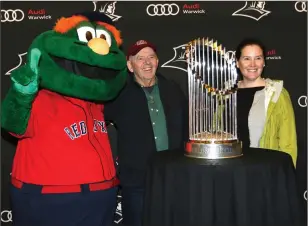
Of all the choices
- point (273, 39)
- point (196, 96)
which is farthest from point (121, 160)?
point (273, 39)

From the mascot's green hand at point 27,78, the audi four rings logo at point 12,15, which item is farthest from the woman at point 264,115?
the audi four rings logo at point 12,15

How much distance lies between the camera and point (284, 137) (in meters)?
2.22

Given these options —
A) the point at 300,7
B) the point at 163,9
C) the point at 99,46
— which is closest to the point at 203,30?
the point at 163,9

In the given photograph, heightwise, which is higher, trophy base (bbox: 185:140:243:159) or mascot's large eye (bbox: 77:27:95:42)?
mascot's large eye (bbox: 77:27:95:42)

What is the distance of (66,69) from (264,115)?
1.03m

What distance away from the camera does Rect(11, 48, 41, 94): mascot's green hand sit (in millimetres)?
1637

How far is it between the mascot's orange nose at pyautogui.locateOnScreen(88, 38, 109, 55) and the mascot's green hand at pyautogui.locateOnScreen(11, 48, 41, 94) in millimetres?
244

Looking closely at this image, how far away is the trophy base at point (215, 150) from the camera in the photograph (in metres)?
1.86

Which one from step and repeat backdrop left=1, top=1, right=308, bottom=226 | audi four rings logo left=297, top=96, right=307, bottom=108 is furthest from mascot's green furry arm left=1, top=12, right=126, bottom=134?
audi four rings logo left=297, top=96, right=307, bottom=108

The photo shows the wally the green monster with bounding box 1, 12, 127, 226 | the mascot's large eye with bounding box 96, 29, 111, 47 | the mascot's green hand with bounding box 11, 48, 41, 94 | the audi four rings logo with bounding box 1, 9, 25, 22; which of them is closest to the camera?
the mascot's green hand with bounding box 11, 48, 41, 94

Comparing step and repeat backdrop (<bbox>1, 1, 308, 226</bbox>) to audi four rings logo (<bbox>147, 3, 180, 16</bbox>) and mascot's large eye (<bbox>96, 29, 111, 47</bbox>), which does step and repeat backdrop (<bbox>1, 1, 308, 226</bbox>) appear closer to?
audi four rings logo (<bbox>147, 3, 180, 16</bbox>)

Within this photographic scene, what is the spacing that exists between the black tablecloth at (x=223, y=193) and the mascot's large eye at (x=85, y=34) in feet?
2.01

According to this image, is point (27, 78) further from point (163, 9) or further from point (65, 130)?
point (163, 9)

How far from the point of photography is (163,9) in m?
2.91
